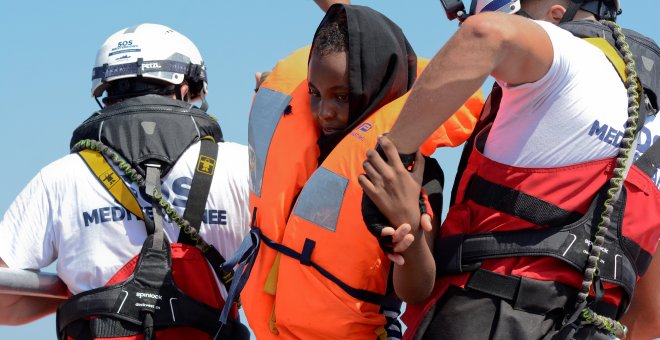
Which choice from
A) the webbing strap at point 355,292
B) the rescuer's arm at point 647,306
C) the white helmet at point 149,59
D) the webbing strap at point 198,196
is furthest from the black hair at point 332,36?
the white helmet at point 149,59

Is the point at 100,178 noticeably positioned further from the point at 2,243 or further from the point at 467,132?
the point at 467,132

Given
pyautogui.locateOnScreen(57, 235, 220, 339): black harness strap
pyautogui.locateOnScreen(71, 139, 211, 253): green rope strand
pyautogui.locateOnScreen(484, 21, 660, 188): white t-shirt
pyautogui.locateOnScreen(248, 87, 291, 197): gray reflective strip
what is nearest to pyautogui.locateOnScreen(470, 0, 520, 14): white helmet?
pyautogui.locateOnScreen(484, 21, 660, 188): white t-shirt

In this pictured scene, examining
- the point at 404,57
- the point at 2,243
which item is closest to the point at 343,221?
the point at 404,57

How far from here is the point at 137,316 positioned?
6.23 metres

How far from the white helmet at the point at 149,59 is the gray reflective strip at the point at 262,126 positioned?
144 cm

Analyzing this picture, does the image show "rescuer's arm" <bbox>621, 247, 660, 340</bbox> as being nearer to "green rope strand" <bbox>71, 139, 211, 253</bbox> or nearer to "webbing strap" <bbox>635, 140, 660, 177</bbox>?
"webbing strap" <bbox>635, 140, 660, 177</bbox>

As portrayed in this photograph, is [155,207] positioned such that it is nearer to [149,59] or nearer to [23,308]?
[149,59]

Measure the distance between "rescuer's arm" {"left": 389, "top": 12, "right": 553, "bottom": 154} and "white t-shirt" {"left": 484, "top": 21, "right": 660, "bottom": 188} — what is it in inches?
11.3

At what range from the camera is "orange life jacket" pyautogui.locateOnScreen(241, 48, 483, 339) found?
477 cm

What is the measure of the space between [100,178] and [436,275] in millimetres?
2634

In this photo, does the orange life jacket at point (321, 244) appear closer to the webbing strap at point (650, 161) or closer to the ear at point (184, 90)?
the webbing strap at point (650, 161)

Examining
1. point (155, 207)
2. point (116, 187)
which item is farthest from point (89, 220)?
point (155, 207)

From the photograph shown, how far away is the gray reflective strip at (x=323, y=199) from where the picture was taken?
4.84m

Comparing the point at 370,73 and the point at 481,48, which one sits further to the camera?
the point at 370,73
